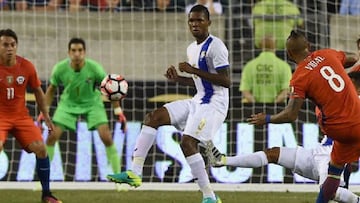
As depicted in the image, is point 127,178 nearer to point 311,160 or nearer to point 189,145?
point 189,145

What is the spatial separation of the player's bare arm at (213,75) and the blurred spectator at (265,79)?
459 centimetres

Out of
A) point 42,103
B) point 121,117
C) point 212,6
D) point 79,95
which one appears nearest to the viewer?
point 42,103

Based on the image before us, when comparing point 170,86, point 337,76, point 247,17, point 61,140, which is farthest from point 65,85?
point 337,76

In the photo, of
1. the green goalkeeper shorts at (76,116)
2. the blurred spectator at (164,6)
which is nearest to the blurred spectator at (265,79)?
the blurred spectator at (164,6)

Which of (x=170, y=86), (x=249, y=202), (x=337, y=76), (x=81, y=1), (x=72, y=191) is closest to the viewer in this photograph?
(x=337, y=76)

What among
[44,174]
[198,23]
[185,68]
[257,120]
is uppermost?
[198,23]

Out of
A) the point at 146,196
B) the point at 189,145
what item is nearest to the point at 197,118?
the point at 189,145

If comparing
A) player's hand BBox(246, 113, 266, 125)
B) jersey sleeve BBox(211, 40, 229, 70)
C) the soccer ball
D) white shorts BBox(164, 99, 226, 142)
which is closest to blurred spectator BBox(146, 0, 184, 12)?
the soccer ball

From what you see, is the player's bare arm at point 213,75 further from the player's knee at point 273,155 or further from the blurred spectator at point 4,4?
the blurred spectator at point 4,4

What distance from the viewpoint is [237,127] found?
15.0m

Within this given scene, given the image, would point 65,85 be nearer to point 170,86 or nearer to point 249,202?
point 170,86

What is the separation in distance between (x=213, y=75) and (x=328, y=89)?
5.58 feet

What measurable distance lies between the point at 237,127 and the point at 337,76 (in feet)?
18.0

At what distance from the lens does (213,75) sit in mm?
10898
